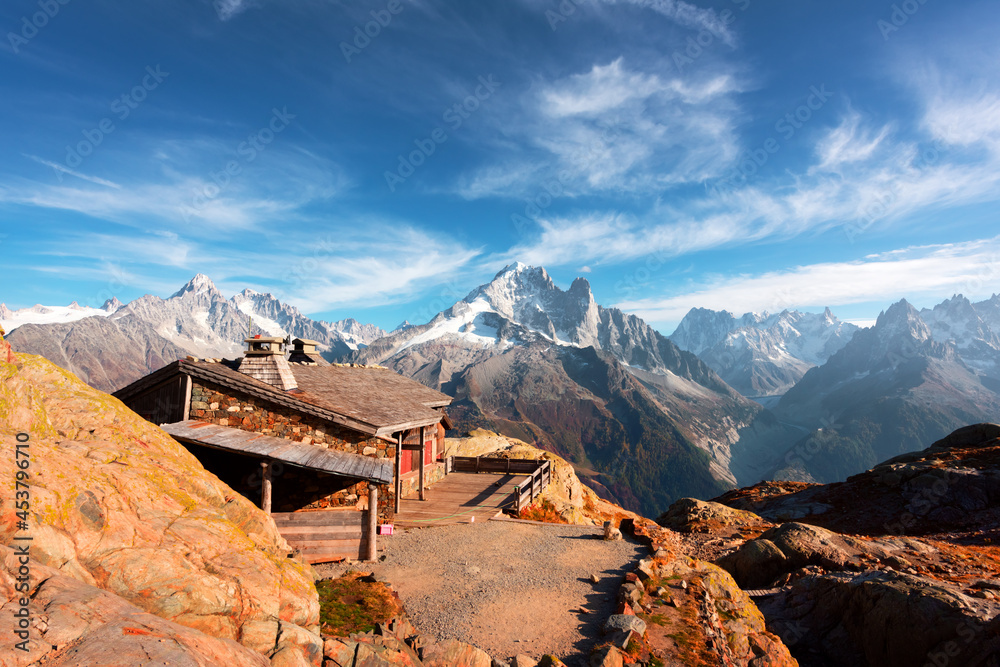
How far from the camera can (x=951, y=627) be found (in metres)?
9.98

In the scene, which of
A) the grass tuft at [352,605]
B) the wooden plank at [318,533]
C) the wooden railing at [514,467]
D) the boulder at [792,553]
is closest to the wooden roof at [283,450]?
the wooden plank at [318,533]

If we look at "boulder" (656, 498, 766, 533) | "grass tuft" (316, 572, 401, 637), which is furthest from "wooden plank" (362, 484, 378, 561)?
"boulder" (656, 498, 766, 533)

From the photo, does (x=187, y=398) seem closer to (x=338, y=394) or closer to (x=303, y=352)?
→ (x=338, y=394)

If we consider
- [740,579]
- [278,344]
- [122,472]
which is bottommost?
[740,579]

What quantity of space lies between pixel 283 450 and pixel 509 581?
860 cm

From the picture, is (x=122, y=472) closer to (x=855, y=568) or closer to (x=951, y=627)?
(x=951, y=627)

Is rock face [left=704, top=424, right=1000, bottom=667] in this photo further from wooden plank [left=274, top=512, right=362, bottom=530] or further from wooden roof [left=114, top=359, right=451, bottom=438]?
wooden roof [left=114, top=359, right=451, bottom=438]

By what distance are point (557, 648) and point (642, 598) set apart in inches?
129

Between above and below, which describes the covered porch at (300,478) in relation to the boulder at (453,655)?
above

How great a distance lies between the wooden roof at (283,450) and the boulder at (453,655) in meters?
6.68

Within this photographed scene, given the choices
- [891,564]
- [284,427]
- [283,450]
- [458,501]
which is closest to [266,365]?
Result: [284,427]

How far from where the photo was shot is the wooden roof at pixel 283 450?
1476cm

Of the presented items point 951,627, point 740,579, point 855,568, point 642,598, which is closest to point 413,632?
point 642,598

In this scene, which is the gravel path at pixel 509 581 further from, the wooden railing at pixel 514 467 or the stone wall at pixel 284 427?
the wooden railing at pixel 514 467
